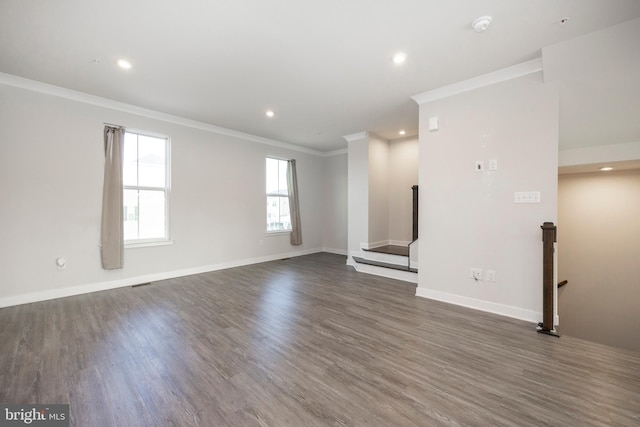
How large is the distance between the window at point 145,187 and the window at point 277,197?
2.26m

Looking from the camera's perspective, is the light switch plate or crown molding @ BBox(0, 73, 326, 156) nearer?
the light switch plate

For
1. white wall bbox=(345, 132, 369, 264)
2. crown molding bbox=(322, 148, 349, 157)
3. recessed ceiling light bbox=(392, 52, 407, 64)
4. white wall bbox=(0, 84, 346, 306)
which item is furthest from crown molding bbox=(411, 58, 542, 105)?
white wall bbox=(0, 84, 346, 306)

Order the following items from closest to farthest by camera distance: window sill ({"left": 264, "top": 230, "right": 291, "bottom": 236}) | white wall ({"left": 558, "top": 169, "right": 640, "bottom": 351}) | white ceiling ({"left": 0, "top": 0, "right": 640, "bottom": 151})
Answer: white ceiling ({"left": 0, "top": 0, "right": 640, "bottom": 151}) < white wall ({"left": 558, "top": 169, "right": 640, "bottom": 351}) < window sill ({"left": 264, "top": 230, "right": 291, "bottom": 236})

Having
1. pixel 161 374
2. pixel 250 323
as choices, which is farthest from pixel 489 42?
pixel 161 374

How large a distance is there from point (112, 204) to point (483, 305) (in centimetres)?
538

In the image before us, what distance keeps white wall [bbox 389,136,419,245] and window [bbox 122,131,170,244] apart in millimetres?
4665

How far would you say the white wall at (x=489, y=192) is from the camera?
2789 millimetres

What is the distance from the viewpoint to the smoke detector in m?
2.14

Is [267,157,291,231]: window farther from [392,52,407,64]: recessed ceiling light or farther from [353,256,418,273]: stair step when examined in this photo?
[392,52,407,64]: recessed ceiling light

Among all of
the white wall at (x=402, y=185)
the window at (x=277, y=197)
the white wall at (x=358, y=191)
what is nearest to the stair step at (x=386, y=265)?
the white wall at (x=358, y=191)

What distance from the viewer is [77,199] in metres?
3.67

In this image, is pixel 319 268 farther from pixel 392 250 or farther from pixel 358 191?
pixel 358 191

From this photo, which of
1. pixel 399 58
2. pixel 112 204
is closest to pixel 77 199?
pixel 112 204

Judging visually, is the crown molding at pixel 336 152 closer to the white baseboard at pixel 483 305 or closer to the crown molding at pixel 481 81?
the crown molding at pixel 481 81
